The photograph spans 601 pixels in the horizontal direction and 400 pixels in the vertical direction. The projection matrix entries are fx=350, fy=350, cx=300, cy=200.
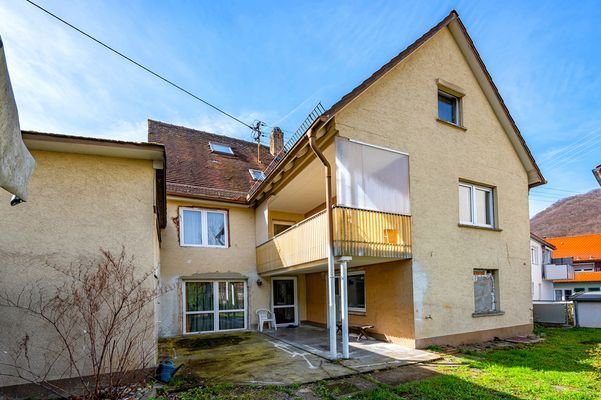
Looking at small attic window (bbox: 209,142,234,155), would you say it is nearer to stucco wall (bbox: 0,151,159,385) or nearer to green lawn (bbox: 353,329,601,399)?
stucco wall (bbox: 0,151,159,385)

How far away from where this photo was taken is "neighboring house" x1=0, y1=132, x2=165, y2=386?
584cm

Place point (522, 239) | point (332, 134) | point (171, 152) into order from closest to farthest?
1. point (332, 134)
2. point (522, 239)
3. point (171, 152)

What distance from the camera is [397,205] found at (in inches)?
386

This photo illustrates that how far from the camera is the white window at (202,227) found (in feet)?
43.3

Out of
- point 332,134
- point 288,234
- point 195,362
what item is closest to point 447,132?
point 332,134

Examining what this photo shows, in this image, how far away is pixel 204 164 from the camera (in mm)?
15836

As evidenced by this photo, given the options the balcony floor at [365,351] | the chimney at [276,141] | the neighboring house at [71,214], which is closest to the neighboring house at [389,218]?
the balcony floor at [365,351]

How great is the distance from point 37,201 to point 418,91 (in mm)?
10231

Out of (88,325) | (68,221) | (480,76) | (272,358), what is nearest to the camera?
(88,325)

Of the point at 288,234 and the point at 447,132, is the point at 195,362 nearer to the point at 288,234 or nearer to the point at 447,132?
the point at 288,234

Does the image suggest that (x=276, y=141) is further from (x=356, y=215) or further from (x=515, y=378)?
(x=515, y=378)

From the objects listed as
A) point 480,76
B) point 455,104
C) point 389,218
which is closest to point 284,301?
point 389,218

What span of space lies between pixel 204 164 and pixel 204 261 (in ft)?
15.6

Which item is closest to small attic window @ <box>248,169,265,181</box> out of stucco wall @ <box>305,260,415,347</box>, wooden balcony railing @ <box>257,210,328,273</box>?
wooden balcony railing @ <box>257,210,328,273</box>
